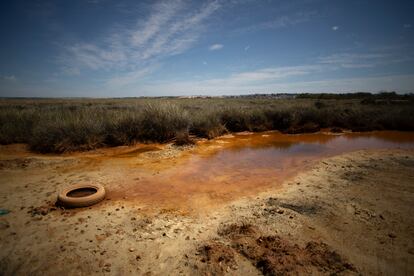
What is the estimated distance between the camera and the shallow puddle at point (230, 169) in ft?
16.6

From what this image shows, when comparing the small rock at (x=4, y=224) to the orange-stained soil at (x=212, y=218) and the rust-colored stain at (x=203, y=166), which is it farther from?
the rust-colored stain at (x=203, y=166)

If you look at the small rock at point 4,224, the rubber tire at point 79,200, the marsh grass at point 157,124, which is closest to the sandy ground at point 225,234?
the small rock at point 4,224

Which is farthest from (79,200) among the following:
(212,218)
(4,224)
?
(212,218)

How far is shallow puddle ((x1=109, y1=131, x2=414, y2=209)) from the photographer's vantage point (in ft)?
16.6

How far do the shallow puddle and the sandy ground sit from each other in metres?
0.44

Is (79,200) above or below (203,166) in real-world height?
above

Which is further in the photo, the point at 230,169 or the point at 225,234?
the point at 230,169

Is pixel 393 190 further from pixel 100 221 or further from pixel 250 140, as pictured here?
pixel 250 140

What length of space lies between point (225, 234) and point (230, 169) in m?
3.56

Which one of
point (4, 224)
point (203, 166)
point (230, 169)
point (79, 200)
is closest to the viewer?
point (4, 224)

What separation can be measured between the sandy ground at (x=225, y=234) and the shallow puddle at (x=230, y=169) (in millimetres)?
442

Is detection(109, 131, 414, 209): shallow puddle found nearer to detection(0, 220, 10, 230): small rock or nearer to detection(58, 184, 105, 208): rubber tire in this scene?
detection(58, 184, 105, 208): rubber tire

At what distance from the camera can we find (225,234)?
3.52 meters

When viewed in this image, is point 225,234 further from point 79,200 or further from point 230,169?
point 230,169
